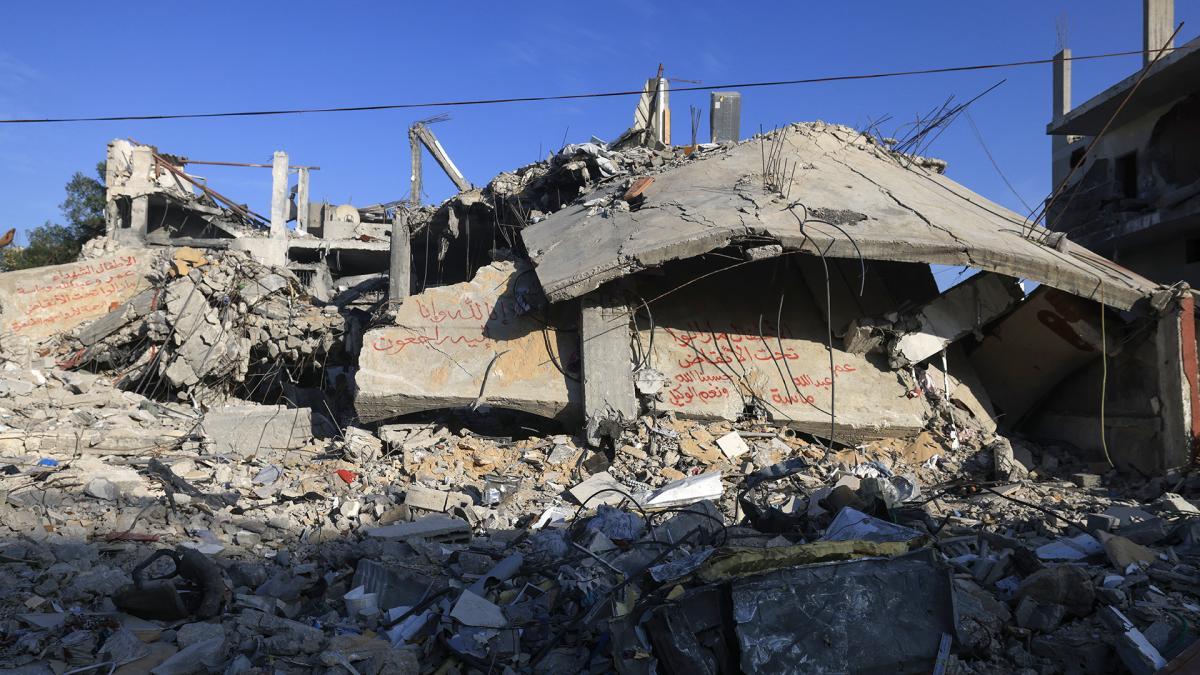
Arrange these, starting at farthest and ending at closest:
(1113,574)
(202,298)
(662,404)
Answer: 1. (202,298)
2. (662,404)
3. (1113,574)

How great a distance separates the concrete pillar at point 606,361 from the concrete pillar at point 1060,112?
1571 cm

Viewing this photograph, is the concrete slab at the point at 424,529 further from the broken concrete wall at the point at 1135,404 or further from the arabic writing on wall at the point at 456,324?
the broken concrete wall at the point at 1135,404

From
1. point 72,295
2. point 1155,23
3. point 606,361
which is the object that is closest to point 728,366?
point 606,361

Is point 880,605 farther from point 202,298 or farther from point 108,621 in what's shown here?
point 202,298

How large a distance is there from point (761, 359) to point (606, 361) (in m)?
1.48

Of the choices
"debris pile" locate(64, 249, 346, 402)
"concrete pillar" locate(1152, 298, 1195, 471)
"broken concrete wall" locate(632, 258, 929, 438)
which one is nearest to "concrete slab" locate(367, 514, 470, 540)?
"broken concrete wall" locate(632, 258, 929, 438)

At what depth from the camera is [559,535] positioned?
4566 mm

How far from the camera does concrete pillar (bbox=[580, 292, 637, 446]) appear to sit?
6.55 metres

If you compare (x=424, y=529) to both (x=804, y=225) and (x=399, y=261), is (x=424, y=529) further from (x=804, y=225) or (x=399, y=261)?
(x=399, y=261)

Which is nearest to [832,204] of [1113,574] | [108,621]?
[1113,574]

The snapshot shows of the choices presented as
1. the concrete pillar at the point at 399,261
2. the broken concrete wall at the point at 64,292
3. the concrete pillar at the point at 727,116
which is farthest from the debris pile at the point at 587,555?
the concrete pillar at the point at 727,116

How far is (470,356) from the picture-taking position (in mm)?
6848

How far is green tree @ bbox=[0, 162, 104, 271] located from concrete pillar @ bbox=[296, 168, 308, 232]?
6.76m

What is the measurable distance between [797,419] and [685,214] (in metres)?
2.06
